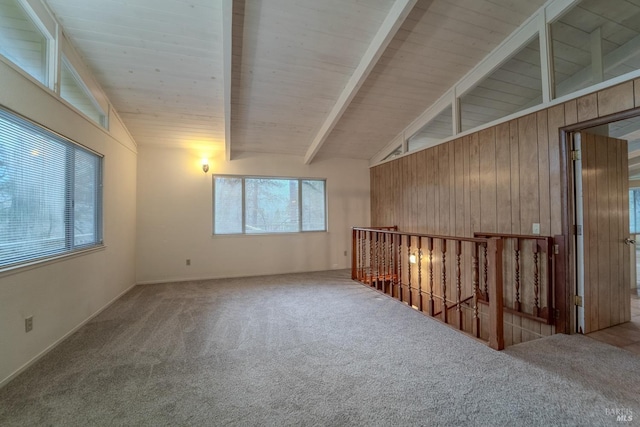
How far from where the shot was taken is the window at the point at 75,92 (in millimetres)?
2609

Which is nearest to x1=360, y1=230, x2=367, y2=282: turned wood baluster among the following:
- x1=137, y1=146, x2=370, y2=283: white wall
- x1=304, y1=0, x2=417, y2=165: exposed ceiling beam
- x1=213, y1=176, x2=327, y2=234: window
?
x1=137, y1=146, x2=370, y2=283: white wall

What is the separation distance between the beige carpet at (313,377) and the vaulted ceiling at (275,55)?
2.77m

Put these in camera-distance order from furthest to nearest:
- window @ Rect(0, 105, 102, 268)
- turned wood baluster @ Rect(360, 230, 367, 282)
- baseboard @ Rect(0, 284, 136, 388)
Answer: turned wood baluster @ Rect(360, 230, 367, 282)
window @ Rect(0, 105, 102, 268)
baseboard @ Rect(0, 284, 136, 388)

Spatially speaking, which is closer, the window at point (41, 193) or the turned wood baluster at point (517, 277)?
the window at point (41, 193)

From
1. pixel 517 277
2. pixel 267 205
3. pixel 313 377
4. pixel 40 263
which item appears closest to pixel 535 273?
pixel 517 277

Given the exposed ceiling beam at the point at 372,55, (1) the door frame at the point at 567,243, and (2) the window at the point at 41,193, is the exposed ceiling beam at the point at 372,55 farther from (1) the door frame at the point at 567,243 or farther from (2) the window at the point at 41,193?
(2) the window at the point at 41,193

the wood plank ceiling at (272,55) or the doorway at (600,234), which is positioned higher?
the wood plank ceiling at (272,55)

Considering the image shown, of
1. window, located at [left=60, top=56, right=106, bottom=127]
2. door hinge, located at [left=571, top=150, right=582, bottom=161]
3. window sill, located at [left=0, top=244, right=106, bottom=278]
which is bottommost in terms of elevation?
window sill, located at [left=0, top=244, right=106, bottom=278]

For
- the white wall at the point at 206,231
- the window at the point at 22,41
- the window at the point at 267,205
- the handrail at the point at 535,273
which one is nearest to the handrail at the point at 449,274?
the handrail at the point at 535,273

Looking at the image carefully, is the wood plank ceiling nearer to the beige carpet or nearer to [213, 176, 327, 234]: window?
[213, 176, 327, 234]: window

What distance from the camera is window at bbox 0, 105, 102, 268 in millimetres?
1951

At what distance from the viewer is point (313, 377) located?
1.83m

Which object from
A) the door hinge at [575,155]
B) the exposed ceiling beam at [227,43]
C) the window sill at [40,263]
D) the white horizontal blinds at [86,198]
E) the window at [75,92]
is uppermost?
the exposed ceiling beam at [227,43]

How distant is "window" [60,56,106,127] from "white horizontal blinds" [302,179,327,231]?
11.3ft
